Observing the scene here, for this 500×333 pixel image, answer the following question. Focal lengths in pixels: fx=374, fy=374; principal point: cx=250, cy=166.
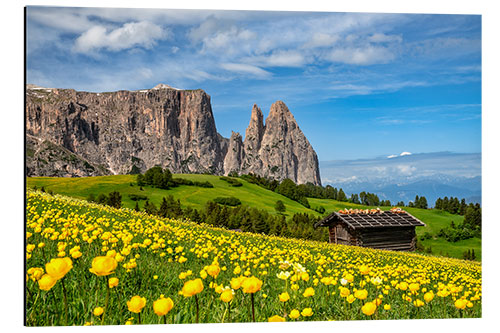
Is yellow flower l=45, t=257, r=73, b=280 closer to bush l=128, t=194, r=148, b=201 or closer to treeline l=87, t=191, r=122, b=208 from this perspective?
treeline l=87, t=191, r=122, b=208

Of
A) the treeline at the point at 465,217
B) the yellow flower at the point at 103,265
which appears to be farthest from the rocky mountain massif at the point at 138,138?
the yellow flower at the point at 103,265

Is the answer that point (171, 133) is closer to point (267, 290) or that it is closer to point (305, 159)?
point (305, 159)

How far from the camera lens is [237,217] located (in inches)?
430

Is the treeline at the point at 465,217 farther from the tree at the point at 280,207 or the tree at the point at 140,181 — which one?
the tree at the point at 140,181

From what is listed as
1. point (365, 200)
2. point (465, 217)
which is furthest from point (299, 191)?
point (365, 200)

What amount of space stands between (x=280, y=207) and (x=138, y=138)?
5286 millimetres

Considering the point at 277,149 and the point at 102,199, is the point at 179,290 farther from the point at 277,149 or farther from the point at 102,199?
the point at 277,149

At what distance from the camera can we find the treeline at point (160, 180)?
→ 9977 millimetres

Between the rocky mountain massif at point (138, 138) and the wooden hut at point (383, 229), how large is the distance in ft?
12.7

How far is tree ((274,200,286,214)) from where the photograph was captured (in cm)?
1258

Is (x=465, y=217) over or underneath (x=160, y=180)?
underneath

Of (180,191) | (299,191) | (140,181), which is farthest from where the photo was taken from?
(299,191)

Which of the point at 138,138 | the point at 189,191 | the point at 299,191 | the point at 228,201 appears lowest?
the point at 228,201

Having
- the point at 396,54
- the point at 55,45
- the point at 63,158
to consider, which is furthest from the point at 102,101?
the point at 396,54
